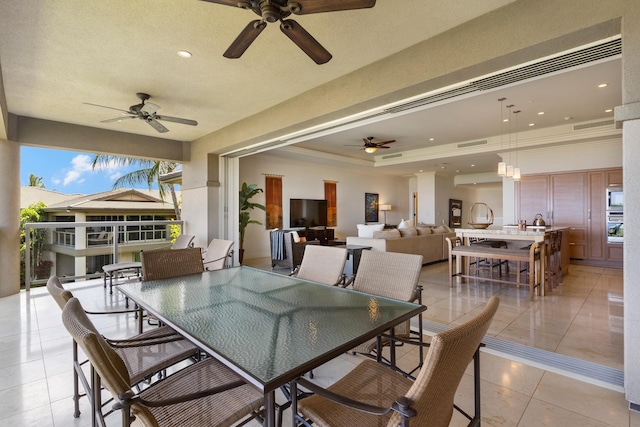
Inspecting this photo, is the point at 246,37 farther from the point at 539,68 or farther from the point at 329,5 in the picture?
the point at 539,68

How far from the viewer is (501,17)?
244 cm

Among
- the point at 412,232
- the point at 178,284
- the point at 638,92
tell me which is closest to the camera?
the point at 638,92

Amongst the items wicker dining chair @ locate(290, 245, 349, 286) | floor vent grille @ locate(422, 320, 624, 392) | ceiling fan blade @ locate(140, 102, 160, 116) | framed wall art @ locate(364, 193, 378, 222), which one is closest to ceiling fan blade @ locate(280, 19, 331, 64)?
wicker dining chair @ locate(290, 245, 349, 286)

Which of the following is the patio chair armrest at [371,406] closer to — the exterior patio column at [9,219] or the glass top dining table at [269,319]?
the glass top dining table at [269,319]

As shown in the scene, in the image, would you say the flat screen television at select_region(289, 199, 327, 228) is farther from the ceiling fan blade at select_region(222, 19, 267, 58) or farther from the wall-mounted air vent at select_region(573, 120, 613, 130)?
the ceiling fan blade at select_region(222, 19, 267, 58)

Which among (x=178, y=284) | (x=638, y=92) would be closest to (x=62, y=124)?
(x=178, y=284)

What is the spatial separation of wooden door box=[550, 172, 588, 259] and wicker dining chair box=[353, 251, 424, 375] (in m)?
6.95

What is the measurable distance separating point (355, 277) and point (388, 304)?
601 mm

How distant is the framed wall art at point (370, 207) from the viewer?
37.6ft

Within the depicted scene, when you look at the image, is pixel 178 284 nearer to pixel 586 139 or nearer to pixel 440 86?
pixel 440 86

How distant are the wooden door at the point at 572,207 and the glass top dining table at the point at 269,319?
7.44 meters

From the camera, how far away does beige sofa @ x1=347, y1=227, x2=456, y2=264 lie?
18.3 ft

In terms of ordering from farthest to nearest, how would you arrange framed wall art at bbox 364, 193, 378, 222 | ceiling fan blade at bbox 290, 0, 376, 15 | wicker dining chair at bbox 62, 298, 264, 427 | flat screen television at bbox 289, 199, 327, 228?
framed wall art at bbox 364, 193, 378, 222
flat screen television at bbox 289, 199, 327, 228
ceiling fan blade at bbox 290, 0, 376, 15
wicker dining chair at bbox 62, 298, 264, 427

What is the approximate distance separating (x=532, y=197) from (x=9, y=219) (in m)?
10.4
